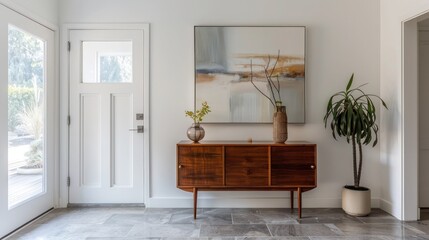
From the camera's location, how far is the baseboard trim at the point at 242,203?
3311mm

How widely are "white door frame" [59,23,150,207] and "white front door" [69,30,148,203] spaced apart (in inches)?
1.9

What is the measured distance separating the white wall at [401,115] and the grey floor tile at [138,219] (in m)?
2.36

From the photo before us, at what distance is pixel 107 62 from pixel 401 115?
10.5ft

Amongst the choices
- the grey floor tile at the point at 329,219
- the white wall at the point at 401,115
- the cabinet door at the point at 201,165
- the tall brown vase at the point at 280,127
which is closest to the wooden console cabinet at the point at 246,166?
the cabinet door at the point at 201,165

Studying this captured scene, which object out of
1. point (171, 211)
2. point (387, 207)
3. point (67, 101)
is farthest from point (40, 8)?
point (387, 207)

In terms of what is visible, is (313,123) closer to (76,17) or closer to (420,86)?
(420,86)

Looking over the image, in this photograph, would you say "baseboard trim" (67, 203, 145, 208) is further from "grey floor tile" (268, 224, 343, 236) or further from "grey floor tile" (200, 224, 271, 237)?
"grey floor tile" (268, 224, 343, 236)

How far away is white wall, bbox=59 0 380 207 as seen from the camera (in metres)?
3.32

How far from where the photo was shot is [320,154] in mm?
3336

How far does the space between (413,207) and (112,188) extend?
3176mm

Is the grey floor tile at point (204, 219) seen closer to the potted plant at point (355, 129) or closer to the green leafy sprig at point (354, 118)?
the potted plant at point (355, 129)

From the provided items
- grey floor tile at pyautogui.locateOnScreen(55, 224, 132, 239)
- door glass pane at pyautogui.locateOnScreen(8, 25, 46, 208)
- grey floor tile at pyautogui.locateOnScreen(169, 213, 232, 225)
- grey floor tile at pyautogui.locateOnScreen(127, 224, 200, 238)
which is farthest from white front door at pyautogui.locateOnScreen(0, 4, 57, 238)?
grey floor tile at pyautogui.locateOnScreen(169, 213, 232, 225)

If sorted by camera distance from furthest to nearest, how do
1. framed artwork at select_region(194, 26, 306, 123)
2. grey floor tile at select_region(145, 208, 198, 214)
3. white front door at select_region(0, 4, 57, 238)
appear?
framed artwork at select_region(194, 26, 306, 123), grey floor tile at select_region(145, 208, 198, 214), white front door at select_region(0, 4, 57, 238)

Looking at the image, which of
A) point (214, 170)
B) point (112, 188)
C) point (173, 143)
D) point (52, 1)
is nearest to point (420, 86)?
point (214, 170)
